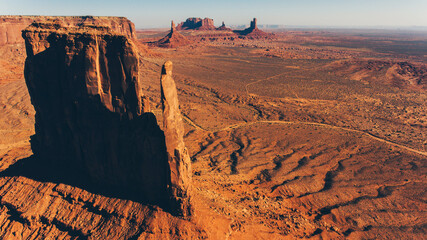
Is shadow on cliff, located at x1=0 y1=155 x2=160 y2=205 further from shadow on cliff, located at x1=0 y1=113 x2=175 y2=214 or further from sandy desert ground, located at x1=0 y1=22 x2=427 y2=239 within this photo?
sandy desert ground, located at x1=0 y1=22 x2=427 y2=239

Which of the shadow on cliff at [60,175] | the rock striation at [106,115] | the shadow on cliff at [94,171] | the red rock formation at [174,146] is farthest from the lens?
the shadow on cliff at [60,175]

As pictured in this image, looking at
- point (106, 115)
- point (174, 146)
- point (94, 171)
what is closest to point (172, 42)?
point (94, 171)

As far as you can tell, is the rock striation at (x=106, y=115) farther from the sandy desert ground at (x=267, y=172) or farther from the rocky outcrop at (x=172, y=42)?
the rocky outcrop at (x=172, y=42)

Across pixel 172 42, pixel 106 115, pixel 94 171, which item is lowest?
pixel 94 171

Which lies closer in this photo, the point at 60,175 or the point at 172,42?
the point at 60,175

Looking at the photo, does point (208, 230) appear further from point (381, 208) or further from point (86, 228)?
point (381, 208)

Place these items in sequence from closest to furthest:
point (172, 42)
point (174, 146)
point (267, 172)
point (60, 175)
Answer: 1. point (174, 146)
2. point (60, 175)
3. point (267, 172)
4. point (172, 42)

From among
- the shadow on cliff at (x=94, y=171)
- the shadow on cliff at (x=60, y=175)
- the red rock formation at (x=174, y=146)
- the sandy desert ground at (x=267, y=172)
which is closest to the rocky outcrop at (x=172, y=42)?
the sandy desert ground at (x=267, y=172)

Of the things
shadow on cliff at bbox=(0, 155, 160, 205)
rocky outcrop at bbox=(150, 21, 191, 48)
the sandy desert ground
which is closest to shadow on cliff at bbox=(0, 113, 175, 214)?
shadow on cliff at bbox=(0, 155, 160, 205)

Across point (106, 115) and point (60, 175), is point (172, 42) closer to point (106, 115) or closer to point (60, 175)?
point (60, 175)
